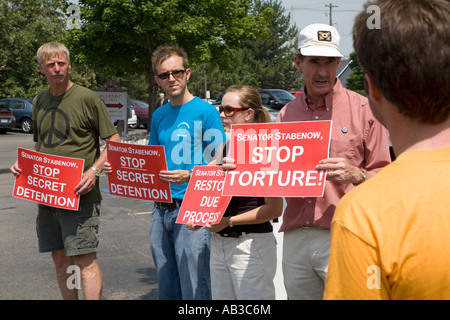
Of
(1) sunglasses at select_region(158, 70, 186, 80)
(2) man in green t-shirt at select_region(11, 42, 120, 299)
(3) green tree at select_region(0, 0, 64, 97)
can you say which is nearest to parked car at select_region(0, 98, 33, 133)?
(3) green tree at select_region(0, 0, 64, 97)

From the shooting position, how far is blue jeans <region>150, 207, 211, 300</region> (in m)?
3.92

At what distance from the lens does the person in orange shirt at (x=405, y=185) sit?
1.24m

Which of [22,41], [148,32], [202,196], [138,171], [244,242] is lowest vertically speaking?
[244,242]

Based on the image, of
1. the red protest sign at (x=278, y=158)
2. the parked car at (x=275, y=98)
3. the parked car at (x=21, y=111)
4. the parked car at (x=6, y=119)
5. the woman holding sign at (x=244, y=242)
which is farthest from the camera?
the parked car at (x=21, y=111)

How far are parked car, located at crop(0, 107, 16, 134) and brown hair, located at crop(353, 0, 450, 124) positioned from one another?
98.6 ft

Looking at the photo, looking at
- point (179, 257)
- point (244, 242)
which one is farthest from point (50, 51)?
point (244, 242)

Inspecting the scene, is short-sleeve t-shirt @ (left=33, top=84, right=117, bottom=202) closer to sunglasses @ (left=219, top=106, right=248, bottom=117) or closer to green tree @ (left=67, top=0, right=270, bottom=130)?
sunglasses @ (left=219, top=106, right=248, bottom=117)

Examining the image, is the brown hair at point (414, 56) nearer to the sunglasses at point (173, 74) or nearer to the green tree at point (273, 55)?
the sunglasses at point (173, 74)

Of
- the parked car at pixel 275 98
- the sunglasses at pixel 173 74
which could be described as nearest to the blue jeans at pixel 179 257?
the sunglasses at pixel 173 74

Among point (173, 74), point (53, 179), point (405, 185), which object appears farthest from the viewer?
point (53, 179)

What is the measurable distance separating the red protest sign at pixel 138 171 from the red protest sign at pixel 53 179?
0.95 feet

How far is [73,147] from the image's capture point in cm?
448

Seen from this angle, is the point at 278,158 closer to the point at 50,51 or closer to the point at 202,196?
the point at 202,196

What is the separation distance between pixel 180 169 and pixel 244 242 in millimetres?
778
